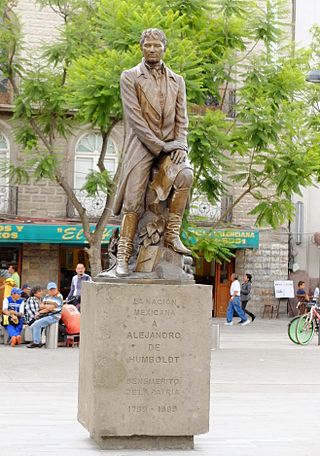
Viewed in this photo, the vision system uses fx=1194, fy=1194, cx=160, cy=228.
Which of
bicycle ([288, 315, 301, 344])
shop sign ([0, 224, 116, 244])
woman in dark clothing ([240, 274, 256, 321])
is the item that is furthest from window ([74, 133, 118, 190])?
bicycle ([288, 315, 301, 344])

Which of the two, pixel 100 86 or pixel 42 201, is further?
pixel 42 201

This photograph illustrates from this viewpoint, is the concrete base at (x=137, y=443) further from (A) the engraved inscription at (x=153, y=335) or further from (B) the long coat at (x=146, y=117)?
(B) the long coat at (x=146, y=117)

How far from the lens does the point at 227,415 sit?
40.9ft

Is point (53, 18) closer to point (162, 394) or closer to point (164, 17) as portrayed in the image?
point (164, 17)

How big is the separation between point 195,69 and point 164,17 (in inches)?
49.1

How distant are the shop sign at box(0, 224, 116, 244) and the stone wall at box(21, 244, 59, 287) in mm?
1165

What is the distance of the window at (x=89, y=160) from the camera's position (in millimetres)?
37812

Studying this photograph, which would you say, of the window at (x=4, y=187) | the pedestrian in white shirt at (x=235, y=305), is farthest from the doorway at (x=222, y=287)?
the window at (x=4, y=187)

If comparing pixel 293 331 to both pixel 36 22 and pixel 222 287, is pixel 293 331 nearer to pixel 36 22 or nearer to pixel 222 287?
pixel 222 287

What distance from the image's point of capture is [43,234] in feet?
121

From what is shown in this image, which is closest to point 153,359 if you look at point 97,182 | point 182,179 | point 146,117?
point 182,179

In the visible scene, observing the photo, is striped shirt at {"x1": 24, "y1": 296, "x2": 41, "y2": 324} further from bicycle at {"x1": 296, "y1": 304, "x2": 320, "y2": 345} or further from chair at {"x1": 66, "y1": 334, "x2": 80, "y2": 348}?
bicycle at {"x1": 296, "y1": 304, "x2": 320, "y2": 345}

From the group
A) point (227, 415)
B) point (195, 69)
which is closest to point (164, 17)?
point (195, 69)

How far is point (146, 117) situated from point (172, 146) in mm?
348
